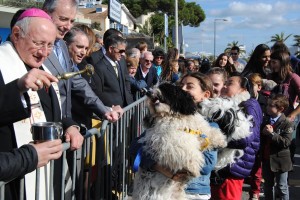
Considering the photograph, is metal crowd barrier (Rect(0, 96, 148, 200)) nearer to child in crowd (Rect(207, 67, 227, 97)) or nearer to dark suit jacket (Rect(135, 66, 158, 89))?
child in crowd (Rect(207, 67, 227, 97))

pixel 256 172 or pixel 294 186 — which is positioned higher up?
pixel 256 172

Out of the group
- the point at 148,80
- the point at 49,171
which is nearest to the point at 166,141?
the point at 49,171

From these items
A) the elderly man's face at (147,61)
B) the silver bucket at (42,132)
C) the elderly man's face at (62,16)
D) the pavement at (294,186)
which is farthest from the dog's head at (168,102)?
the elderly man's face at (147,61)

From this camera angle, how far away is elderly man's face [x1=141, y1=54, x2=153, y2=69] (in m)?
6.85

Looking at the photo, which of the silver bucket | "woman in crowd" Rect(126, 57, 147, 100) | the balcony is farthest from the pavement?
the balcony

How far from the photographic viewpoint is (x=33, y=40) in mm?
2162

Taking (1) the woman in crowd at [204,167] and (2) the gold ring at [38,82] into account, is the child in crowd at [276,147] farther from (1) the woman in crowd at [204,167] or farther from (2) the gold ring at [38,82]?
(2) the gold ring at [38,82]

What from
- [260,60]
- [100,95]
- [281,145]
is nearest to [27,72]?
[100,95]

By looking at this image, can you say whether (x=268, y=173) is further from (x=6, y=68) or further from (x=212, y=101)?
(x=6, y=68)

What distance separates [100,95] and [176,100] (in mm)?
2382

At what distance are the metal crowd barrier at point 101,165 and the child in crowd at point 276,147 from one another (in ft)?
5.30

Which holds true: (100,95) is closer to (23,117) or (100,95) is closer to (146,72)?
(146,72)

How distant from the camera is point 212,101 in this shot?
3.07m

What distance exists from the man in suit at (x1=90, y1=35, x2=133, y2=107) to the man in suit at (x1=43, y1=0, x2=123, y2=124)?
1.09m
